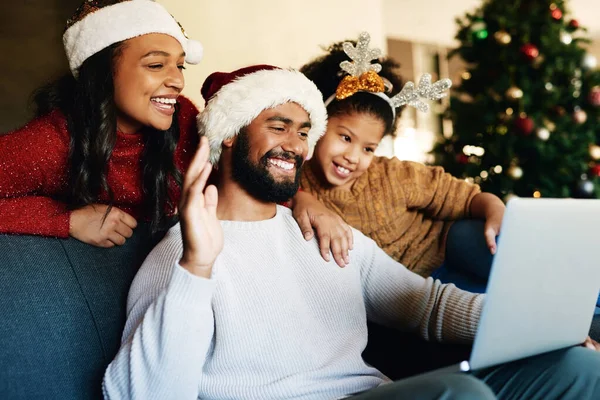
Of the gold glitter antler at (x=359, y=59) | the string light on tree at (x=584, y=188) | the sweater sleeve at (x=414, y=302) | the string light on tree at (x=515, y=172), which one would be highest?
the gold glitter antler at (x=359, y=59)

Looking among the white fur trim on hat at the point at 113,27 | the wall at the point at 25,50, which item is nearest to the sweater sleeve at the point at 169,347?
the white fur trim on hat at the point at 113,27

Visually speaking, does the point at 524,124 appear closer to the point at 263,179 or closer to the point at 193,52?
the point at 193,52

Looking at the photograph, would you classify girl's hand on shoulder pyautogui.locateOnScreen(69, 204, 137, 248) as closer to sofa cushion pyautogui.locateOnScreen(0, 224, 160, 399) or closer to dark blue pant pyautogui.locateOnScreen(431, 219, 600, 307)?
sofa cushion pyautogui.locateOnScreen(0, 224, 160, 399)

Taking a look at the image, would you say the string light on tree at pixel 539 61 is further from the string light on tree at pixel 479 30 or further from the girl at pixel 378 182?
the girl at pixel 378 182

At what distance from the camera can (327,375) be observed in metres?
1.32

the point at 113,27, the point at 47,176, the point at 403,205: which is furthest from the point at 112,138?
the point at 403,205

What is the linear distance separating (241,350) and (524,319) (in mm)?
587

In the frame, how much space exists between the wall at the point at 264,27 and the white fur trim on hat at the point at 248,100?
1.74 meters

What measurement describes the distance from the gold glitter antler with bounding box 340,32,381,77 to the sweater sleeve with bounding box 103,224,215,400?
3.99ft

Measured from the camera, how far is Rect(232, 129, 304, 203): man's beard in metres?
1.53

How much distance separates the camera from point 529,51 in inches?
150

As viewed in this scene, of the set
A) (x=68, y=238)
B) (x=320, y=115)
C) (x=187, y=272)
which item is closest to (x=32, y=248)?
(x=68, y=238)

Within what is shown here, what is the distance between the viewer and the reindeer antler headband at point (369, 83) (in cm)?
204

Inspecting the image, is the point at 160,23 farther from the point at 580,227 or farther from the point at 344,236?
the point at 580,227
